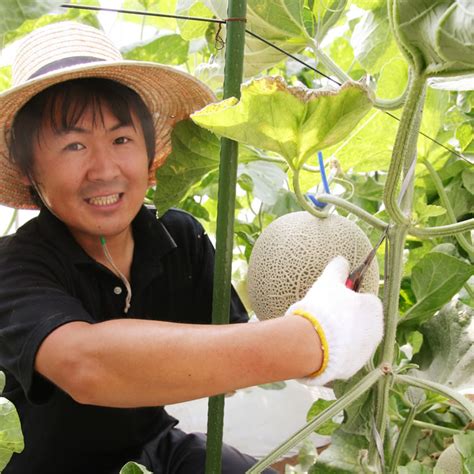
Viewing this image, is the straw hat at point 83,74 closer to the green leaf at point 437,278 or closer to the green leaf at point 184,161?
the green leaf at point 184,161

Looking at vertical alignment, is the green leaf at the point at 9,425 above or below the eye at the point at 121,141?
below

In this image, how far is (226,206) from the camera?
0.94 meters

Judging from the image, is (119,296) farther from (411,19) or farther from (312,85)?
(312,85)

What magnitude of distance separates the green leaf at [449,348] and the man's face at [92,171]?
57 cm

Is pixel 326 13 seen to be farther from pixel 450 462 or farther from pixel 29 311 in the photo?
pixel 450 462

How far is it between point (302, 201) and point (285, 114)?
13 centimetres

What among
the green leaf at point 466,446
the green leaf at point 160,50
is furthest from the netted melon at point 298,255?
the green leaf at point 160,50

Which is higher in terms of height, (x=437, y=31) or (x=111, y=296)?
(x=437, y=31)

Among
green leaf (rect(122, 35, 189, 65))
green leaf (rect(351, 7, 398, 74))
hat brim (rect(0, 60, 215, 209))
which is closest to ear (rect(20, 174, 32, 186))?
hat brim (rect(0, 60, 215, 209))

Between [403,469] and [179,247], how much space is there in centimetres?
68

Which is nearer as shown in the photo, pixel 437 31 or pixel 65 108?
pixel 437 31

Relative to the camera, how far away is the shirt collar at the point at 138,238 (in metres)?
1.24

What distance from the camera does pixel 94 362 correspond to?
3.04ft

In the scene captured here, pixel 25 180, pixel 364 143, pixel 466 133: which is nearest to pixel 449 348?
pixel 364 143
